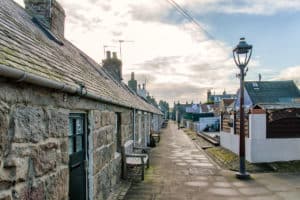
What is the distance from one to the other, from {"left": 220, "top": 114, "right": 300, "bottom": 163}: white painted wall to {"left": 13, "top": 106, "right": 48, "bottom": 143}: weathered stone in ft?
33.4

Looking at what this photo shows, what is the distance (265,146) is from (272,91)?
15.9 metres

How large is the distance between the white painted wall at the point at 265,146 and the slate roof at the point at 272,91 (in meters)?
13.1

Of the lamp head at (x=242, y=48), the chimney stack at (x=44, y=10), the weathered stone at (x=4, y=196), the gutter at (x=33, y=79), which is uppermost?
the chimney stack at (x=44, y=10)

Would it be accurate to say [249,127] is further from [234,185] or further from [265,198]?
[265,198]

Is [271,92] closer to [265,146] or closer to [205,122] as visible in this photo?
[205,122]

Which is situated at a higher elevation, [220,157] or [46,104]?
[46,104]

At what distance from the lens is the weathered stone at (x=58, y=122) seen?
3.85 m

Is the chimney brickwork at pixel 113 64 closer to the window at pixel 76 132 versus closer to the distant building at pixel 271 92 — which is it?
the distant building at pixel 271 92

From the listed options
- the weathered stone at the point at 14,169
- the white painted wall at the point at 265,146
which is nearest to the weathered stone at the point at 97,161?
the weathered stone at the point at 14,169

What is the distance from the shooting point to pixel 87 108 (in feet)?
18.2

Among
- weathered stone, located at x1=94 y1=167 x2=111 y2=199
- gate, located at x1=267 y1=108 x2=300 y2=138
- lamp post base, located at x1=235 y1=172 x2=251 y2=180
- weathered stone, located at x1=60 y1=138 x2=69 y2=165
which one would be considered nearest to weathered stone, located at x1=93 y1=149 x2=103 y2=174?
weathered stone, located at x1=94 y1=167 x2=111 y2=199

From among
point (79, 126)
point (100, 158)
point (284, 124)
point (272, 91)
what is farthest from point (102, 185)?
point (272, 91)

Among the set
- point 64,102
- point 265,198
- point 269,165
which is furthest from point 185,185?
point 64,102

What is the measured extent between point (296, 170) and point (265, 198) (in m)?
4.01
